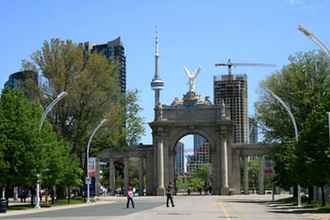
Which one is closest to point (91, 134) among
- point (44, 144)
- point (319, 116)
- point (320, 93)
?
point (44, 144)

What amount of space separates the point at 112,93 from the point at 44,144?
820 inches

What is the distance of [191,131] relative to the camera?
11725cm

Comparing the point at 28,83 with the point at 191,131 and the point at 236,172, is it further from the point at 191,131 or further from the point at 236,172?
the point at 236,172

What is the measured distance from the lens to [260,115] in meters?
75.9

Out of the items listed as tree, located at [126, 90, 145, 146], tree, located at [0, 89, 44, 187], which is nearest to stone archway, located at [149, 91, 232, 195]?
tree, located at [126, 90, 145, 146]

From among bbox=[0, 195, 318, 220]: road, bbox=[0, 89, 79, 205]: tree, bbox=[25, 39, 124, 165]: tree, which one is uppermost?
bbox=[25, 39, 124, 165]: tree

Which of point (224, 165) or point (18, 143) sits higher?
point (224, 165)

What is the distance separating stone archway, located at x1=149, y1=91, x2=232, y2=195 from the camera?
116 meters

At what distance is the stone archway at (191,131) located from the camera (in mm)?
115625

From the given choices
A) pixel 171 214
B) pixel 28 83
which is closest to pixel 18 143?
pixel 171 214

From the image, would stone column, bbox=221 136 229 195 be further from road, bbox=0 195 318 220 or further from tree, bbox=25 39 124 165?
road, bbox=0 195 318 220

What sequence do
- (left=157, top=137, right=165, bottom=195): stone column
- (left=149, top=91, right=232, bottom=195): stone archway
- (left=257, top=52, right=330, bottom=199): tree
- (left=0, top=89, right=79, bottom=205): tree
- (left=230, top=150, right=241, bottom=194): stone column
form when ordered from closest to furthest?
(left=0, top=89, right=79, bottom=205): tree < (left=257, top=52, right=330, bottom=199): tree < (left=157, top=137, right=165, bottom=195): stone column < (left=149, top=91, right=232, bottom=195): stone archway < (left=230, top=150, right=241, bottom=194): stone column

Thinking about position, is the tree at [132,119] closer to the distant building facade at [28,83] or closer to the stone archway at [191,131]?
the distant building facade at [28,83]

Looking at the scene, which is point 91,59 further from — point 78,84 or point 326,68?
point 326,68
